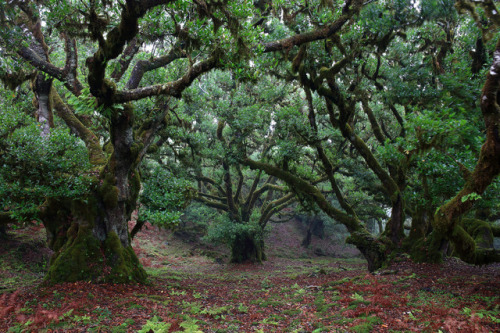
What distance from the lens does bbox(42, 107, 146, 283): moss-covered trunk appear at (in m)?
9.34

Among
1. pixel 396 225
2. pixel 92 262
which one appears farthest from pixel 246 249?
pixel 92 262

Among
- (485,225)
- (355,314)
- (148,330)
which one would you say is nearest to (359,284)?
(355,314)

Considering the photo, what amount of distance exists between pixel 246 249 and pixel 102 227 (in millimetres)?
13249

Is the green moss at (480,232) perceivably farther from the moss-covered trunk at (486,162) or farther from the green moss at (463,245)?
the moss-covered trunk at (486,162)


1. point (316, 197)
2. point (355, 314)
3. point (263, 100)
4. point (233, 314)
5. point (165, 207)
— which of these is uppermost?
point (263, 100)

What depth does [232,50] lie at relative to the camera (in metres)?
7.99

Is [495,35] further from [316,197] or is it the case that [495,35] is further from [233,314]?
[233,314]

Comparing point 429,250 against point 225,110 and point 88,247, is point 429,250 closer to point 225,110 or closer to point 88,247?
point 225,110

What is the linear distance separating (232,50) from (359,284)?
861cm

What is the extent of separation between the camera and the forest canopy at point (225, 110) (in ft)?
24.2

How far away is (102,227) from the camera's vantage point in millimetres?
10227

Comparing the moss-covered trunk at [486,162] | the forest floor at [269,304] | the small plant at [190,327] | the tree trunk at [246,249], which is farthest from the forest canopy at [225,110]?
the tree trunk at [246,249]

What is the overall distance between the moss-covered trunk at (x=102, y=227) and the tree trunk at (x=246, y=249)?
1135 cm

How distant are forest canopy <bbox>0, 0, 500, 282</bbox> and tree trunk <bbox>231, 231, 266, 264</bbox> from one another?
7253 mm
